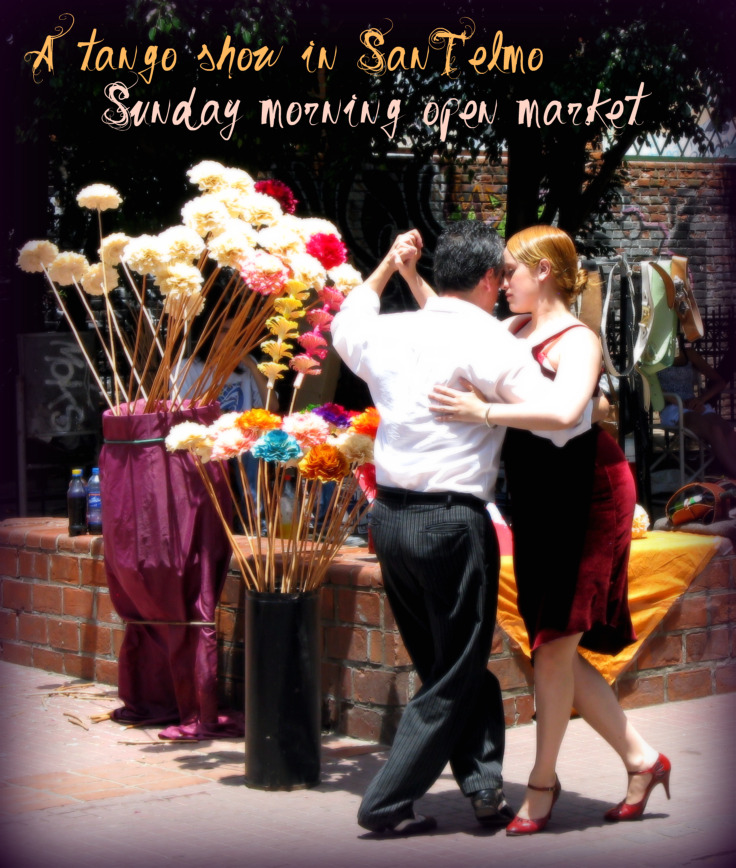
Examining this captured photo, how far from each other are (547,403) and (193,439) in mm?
1391

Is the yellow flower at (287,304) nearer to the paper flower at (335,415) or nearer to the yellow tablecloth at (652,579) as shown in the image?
the paper flower at (335,415)

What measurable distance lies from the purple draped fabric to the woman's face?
159 centimetres

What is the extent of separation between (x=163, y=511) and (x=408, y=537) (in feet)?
5.02

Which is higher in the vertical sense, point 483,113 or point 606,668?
point 483,113

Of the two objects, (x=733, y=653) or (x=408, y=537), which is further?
(x=733, y=653)

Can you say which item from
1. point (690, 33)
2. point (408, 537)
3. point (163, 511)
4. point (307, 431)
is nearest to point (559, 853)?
point (408, 537)

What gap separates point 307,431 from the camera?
433cm

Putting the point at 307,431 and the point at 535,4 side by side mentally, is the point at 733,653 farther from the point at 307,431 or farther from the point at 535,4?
the point at 535,4

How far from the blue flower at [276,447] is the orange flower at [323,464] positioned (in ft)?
0.18

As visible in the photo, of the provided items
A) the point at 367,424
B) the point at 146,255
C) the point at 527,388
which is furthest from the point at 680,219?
the point at 527,388

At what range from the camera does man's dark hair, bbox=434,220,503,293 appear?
392cm

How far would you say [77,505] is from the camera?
247 inches

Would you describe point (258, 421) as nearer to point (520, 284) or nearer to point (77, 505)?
point (520, 284)

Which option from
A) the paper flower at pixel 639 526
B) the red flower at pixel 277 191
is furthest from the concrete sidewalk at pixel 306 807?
the red flower at pixel 277 191
